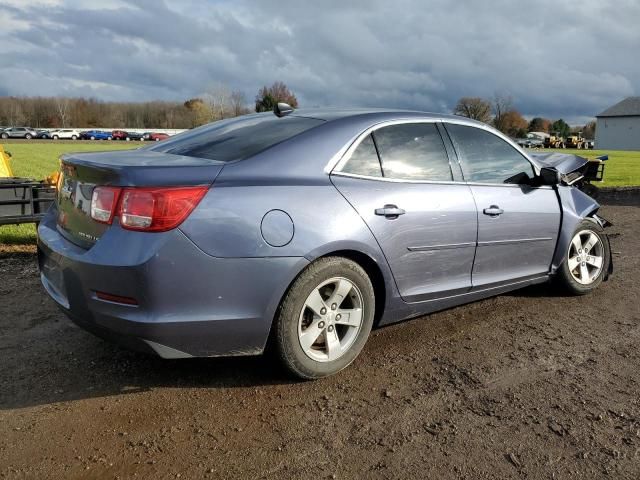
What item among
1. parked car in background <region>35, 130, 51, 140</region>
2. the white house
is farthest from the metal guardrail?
the white house

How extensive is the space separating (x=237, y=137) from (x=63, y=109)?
433 feet

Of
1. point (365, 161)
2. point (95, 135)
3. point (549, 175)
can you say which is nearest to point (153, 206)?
point (365, 161)

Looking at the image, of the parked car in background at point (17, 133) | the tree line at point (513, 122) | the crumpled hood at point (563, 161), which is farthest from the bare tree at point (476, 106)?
the crumpled hood at point (563, 161)

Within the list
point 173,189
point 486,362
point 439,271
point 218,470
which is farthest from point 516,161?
point 218,470

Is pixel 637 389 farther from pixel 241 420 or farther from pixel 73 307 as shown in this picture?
pixel 73 307

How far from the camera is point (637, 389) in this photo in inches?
130

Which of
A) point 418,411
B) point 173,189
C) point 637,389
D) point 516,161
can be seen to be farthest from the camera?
point 516,161

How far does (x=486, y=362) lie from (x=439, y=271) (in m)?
0.67

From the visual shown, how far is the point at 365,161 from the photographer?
11.6 feet

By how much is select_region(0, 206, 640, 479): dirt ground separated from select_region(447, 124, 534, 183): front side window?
3.81ft

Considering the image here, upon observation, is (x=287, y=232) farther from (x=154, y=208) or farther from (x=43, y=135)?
(x=43, y=135)

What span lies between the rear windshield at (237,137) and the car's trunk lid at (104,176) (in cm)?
15

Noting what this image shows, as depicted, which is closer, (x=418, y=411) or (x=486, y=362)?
(x=418, y=411)

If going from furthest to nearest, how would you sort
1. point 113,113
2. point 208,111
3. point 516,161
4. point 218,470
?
point 113,113 → point 208,111 → point 516,161 → point 218,470
